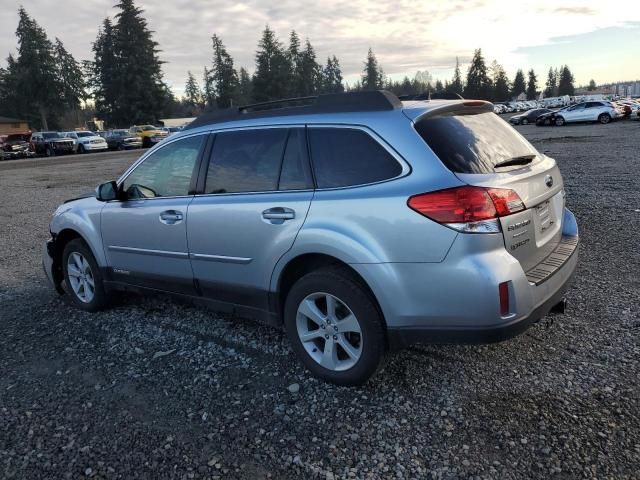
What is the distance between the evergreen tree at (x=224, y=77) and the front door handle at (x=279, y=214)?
289ft

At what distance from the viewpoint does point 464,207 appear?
9.03ft

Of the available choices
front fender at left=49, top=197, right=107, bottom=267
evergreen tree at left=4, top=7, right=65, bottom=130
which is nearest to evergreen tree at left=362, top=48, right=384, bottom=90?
evergreen tree at left=4, top=7, right=65, bottom=130

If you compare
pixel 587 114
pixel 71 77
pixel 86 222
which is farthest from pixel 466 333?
pixel 71 77

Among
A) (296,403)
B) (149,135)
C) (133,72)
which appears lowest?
(296,403)

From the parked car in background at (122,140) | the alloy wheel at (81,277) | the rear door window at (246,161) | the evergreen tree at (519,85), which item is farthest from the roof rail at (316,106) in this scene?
the evergreen tree at (519,85)

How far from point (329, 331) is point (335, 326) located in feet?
0.22

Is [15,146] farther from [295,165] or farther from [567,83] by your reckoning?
[567,83]

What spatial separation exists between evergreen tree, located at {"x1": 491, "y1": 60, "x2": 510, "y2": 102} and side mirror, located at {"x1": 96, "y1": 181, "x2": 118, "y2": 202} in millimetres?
109960

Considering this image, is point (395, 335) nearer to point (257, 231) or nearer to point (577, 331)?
point (257, 231)

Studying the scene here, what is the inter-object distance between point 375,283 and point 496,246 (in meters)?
0.71

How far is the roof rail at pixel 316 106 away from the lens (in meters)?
3.26

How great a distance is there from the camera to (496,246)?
277cm

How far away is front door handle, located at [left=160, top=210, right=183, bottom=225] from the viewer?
13.2 ft

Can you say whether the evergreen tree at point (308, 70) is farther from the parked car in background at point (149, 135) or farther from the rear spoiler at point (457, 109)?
the rear spoiler at point (457, 109)
